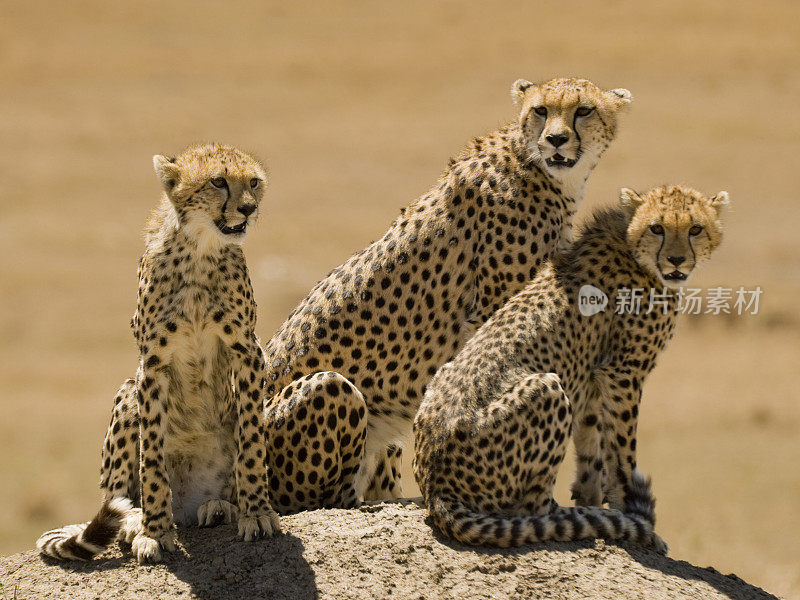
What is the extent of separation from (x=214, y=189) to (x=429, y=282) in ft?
3.91

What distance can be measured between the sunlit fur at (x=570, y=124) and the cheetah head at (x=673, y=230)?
0.73ft

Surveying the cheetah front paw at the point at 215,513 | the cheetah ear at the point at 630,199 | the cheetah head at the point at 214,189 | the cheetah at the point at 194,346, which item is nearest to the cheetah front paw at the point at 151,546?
the cheetah at the point at 194,346

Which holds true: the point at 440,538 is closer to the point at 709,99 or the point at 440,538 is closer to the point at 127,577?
the point at 127,577

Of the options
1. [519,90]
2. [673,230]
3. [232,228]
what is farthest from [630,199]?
[232,228]

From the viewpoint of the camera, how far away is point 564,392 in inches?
175

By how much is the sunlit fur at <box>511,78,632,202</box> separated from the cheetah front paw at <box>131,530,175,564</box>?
1930 millimetres

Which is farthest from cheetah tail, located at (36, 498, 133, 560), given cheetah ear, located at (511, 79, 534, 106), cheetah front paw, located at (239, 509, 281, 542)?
cheetah ear, located at (511, 79, 534, 106)

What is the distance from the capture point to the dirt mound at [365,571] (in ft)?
13.7

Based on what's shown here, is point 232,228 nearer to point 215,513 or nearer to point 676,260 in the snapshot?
point 215,513

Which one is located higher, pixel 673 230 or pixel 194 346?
pixel 673 230

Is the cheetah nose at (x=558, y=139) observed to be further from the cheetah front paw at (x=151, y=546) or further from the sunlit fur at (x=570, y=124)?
the cheetah front paw at (x=151, y=546)

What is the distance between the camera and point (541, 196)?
16.8ft

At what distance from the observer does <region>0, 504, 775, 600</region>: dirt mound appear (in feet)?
13.7

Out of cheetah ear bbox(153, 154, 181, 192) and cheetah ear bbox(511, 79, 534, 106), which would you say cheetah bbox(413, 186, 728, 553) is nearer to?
cheetah ear bbox(511, 79, 534, 106)
